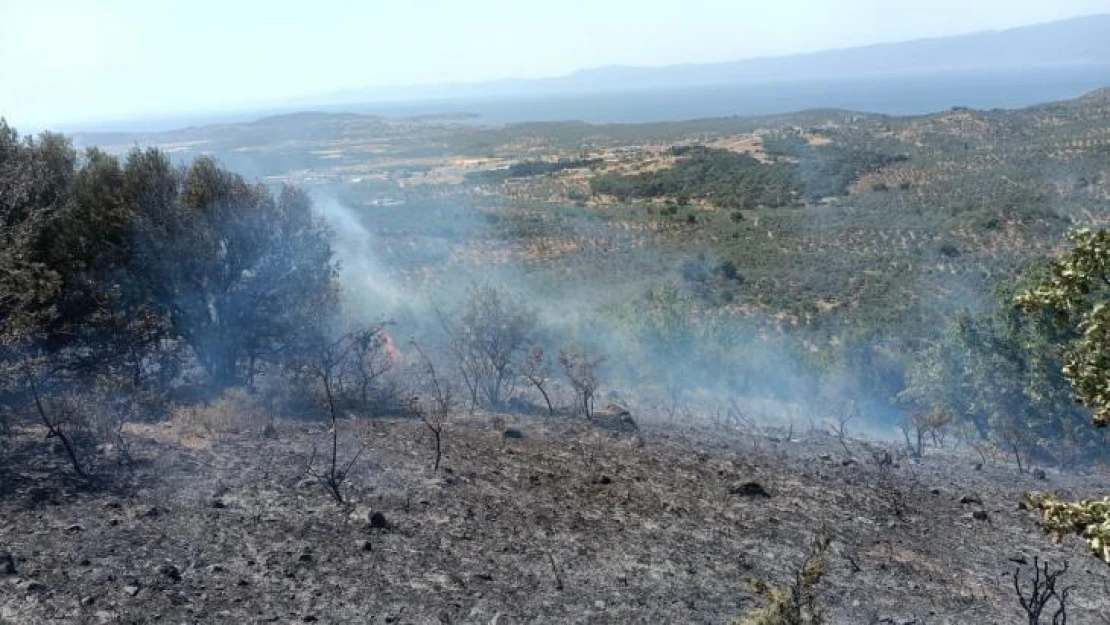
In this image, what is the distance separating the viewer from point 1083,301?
14.8 feet

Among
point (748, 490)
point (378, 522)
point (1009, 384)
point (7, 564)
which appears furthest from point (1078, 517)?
point (1009, 384)

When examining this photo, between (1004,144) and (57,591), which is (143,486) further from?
(1004,144)

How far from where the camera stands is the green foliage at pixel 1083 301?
14.3 ft

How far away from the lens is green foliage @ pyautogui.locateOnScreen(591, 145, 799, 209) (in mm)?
52688

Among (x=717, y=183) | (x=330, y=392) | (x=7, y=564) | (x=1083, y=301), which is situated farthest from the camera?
(x=717, y=183)

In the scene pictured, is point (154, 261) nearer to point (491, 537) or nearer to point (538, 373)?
point (538, 373)

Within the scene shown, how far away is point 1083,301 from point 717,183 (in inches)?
2150

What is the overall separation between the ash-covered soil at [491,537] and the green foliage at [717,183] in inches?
1574

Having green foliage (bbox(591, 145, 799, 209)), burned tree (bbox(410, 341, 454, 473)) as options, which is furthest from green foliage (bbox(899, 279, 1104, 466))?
green foliage (bbox(591, 145, 799, 209))

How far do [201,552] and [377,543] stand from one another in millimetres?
1848

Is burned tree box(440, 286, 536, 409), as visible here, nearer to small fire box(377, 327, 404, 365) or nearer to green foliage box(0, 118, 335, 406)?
small fire box(377, 327, 404, 365)

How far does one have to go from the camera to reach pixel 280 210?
17891mm

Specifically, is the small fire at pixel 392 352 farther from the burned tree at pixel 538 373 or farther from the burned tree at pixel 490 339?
the burned tree at pixel 538 373

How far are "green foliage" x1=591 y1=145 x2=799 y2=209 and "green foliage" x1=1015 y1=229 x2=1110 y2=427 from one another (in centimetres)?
4697
